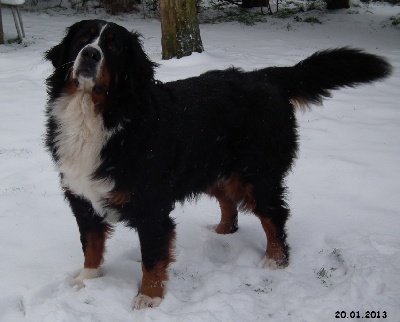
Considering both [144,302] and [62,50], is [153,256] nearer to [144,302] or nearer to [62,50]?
[144,302]

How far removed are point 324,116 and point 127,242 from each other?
3881 millimetres

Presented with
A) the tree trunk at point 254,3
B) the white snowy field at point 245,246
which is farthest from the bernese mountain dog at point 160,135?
the tree trunk at point 254,3

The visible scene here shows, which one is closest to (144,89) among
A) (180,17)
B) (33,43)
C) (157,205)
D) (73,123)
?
(73,123)

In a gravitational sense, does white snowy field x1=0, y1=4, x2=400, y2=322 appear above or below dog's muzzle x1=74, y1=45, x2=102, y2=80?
below

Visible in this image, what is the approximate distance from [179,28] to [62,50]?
566cm

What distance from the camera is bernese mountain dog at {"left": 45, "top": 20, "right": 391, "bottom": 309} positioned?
274 centimetres

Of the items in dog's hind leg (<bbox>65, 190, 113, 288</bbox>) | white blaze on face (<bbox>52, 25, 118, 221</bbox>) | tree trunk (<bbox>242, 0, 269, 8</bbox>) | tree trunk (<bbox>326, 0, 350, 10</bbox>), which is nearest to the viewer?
white blaze on face (<bbox>52, 25, 118, 221</bbox>)

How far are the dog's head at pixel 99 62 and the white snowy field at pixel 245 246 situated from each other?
109cm

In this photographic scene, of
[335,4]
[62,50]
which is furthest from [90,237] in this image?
[335,4]

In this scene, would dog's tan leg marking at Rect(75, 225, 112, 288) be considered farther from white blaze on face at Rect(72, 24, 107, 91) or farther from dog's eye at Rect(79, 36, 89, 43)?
dog's eye at Rect(79, 36, 89, 43)

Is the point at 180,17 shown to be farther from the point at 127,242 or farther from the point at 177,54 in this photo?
the point at 127,242

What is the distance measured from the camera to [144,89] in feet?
9.29

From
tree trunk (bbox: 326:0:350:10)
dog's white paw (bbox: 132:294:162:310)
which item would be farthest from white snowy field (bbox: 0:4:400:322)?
tree trunk (bbox: 326:0:350:10)

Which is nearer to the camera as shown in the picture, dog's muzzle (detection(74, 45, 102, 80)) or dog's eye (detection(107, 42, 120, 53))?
dog's muzzle (detection(74, 45, 102, 80))
